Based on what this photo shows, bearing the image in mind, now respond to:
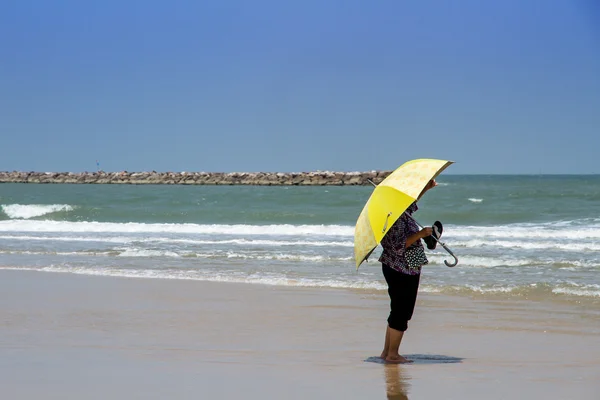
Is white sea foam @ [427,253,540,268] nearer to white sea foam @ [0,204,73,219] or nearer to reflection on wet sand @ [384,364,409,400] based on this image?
reflection on wet sand @ [384,364,409,400]

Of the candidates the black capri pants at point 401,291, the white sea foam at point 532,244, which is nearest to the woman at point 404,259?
the black capri pants at point 401,291

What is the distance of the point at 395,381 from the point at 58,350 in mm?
2691

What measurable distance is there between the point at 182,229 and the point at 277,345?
17254mm

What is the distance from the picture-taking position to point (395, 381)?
5.07 metres

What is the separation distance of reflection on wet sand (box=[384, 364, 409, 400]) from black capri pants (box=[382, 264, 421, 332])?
1.23 feet

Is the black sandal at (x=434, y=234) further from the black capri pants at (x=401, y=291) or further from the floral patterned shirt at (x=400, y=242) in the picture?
the black capri pants at (x=401, y=291)

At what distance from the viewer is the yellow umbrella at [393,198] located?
518 cm

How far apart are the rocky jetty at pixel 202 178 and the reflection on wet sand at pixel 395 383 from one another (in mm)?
55562

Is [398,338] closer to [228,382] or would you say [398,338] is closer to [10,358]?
[228,382]

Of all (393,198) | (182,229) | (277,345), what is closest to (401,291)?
(393,198)

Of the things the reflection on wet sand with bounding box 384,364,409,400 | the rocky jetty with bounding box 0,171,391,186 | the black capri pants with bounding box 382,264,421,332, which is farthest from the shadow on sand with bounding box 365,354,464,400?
the rocky jetty with bounding box 0,171,391,186

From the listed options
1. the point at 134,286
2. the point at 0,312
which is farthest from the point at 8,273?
the point at 0,312

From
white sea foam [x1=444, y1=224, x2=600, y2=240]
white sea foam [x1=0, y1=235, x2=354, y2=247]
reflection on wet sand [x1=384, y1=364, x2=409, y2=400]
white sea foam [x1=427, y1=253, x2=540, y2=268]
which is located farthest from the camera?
white sea foam [x1=444, y1=224, x2=600, y2=240]

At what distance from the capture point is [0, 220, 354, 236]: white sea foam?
21531 millimetres
